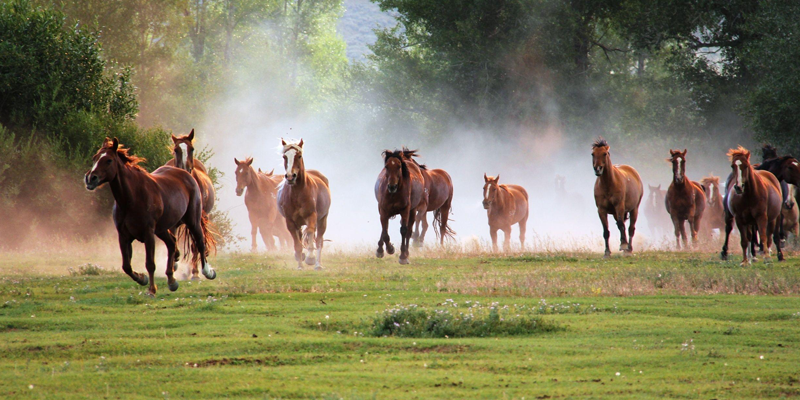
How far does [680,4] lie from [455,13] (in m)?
14.6

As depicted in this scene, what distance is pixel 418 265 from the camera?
18.6 m

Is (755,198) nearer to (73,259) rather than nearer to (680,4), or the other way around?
(73,259)

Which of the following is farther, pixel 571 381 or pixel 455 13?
pixel 455 13

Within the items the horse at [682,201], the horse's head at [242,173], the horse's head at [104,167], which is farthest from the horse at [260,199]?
the horse's head at [104,167]

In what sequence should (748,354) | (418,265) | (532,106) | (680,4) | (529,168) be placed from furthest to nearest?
(529,168)
(532,106)
(680,4)
(418,265)
(748,354)

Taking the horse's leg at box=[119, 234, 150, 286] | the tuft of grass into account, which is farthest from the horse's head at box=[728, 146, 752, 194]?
the horse's leg at box=[119, 234, 150, 286]

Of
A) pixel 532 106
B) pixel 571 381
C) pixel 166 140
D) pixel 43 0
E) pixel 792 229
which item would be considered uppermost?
pixel 43 0

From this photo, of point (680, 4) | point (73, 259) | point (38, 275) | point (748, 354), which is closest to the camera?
point (748, 354)

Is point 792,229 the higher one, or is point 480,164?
point 480,164

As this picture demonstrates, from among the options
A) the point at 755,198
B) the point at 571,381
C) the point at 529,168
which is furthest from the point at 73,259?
the point at 529,168

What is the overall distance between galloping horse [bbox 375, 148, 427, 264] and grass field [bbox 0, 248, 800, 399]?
334 centimetres

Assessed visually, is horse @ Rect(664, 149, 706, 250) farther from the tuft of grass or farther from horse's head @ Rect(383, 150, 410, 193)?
the tuft of grass

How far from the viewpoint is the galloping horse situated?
60.9ft

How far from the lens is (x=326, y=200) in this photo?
18.5 metres
